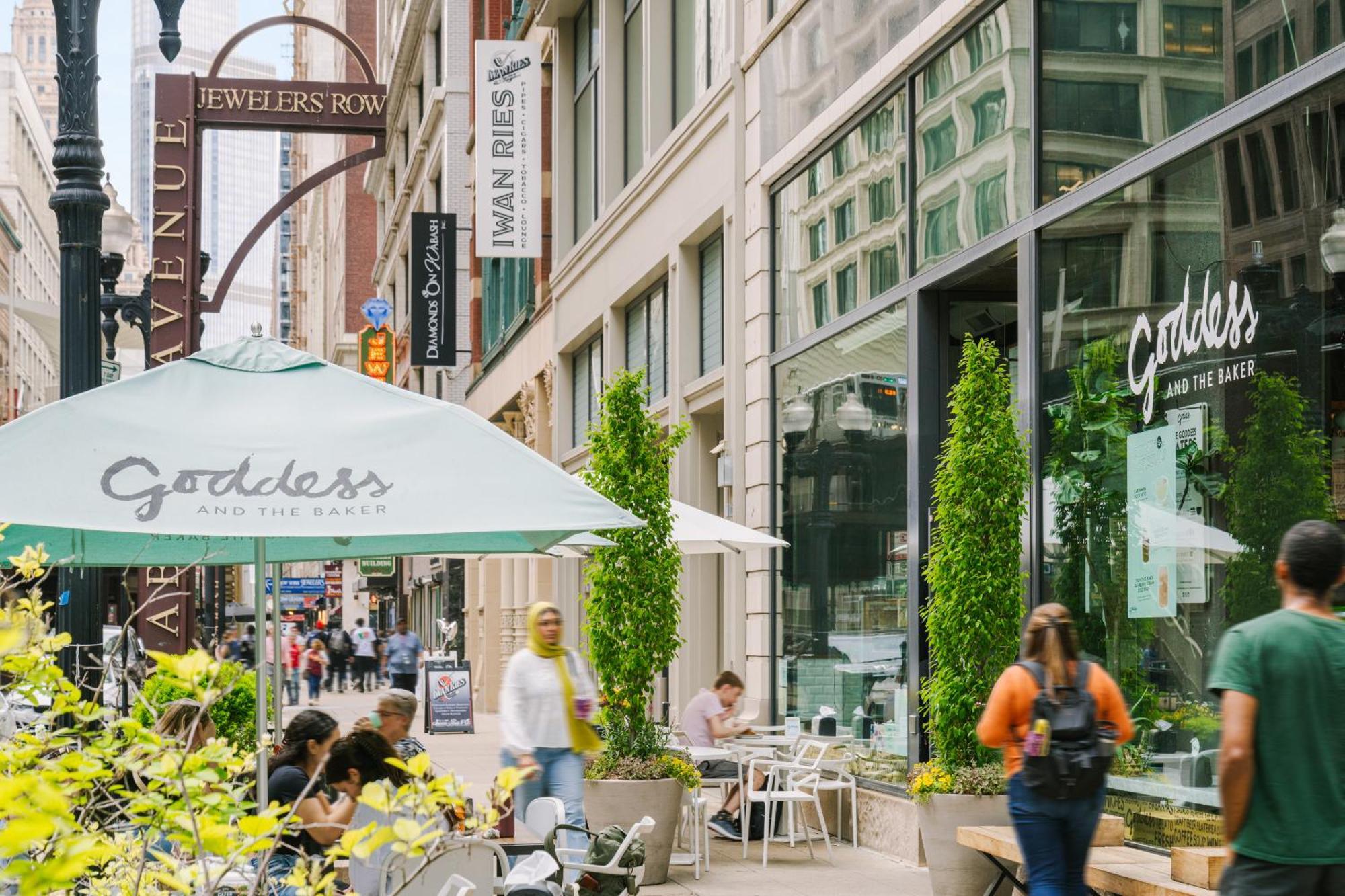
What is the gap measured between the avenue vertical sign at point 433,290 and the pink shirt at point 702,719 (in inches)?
896

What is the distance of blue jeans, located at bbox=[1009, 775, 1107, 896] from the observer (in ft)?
23.2

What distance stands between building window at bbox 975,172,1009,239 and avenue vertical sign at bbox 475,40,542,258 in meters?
16.6

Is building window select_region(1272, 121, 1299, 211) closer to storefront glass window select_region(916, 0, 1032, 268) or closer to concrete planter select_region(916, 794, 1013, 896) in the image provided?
storefront glass window select_region(916, 0, 1032, 268)

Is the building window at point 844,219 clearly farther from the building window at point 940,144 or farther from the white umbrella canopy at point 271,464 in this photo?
the white umbrella canopy at point 271,464

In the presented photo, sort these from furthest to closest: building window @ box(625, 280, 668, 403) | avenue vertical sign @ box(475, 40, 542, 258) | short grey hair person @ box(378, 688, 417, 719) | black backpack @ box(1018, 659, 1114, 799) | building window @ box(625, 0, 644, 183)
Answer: avenue vertical sign @ box(475, 40, 542, 258) → building window @ box(625, 0, 644, 183) → building window @ box(625, 280, 668, 403) → short grey hair person @ box(378, 688, 417, 719) → black backpack @ box(1018, 659, 1114, 799)

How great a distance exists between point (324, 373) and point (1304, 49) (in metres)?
4.76

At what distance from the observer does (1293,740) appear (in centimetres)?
493

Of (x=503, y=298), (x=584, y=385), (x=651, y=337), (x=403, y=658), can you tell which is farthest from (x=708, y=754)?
(x=503, y=298)

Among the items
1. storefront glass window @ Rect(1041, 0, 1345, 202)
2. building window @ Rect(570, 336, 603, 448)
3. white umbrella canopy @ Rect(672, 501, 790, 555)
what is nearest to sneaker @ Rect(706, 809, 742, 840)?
white umbrella canopy @ Rect(672, 501, 790, 555)

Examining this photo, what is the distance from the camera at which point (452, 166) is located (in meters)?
40.6

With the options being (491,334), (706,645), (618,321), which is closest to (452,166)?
(491,334)

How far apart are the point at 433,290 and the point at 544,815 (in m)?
28.4

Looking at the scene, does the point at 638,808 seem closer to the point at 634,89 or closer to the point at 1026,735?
the point at 1026,735

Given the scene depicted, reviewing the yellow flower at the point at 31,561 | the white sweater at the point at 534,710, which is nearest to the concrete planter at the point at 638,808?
the white sweater at the point at 534,710
